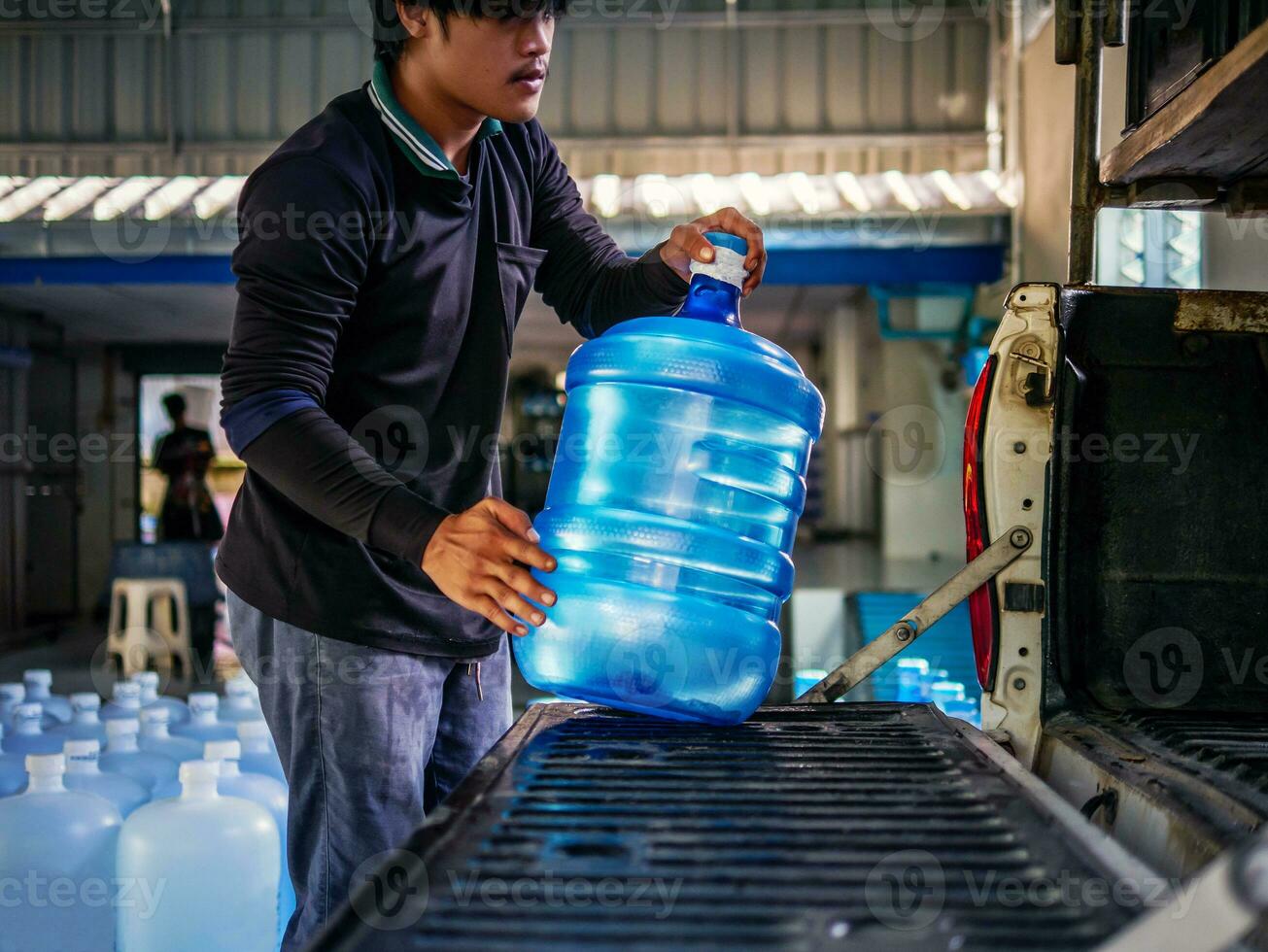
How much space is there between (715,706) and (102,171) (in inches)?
310

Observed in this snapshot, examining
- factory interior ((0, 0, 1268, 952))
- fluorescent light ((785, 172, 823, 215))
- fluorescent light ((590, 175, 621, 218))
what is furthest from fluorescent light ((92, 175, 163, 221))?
fluorescent light ((785, 172, 823, 215))

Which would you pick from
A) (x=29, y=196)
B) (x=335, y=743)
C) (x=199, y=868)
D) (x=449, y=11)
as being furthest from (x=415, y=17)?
(x=29, y=196)

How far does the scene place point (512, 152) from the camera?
1.97 metres

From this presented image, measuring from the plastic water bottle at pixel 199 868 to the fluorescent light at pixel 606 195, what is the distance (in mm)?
4377

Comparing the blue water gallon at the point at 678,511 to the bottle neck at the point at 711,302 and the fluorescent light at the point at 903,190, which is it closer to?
the bottle neck at the point at 711,302

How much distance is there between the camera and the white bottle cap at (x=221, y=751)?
2500mm

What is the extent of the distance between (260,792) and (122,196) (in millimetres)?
5131

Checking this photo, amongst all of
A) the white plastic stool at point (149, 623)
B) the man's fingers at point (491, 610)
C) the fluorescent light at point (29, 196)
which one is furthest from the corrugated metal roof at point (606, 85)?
the man's fingers at point (491, 610)

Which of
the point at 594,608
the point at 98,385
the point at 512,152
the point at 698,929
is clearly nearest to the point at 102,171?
the point at 98,385

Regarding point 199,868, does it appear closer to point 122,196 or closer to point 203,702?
point 203,702

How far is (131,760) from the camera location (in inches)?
120

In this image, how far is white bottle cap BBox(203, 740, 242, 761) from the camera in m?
2.50

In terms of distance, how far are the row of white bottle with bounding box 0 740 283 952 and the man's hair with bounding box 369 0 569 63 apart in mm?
1528

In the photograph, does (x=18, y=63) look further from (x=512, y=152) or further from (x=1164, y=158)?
(x=1164, y=158)
